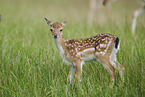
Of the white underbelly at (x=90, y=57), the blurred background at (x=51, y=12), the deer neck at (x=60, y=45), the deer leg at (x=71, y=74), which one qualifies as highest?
the blurred background at (x=51, y=12)

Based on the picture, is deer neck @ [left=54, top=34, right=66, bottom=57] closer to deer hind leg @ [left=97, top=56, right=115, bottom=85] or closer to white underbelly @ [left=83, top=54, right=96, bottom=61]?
white underbelly @ [left=83, top=54, right=96, bottom=61]

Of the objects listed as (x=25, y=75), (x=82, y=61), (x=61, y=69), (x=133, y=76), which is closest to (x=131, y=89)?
(x=133, y=76)

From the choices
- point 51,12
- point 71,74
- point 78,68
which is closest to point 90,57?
point 78,68

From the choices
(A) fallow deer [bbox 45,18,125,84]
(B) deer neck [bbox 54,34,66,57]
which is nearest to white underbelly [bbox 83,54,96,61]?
(A) fallow deer [bbox 45,18,125,84]

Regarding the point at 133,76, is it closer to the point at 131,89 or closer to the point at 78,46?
the point at 131,89

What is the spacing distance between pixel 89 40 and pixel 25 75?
105 cm

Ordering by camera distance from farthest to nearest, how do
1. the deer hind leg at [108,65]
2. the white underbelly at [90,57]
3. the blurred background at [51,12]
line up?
the blurred background at [51,12]
the white underbelly at [90,57]
the deer hind leg at [108,65]

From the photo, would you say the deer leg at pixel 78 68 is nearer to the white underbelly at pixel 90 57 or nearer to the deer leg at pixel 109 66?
the white underbelly at pixel 90 57

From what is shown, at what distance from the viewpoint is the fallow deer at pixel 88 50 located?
305 cm

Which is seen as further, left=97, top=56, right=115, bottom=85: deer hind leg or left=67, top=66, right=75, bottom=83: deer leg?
left=67, top=66, right=75, bottom=83: deer leg

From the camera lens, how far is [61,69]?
11.3 ft

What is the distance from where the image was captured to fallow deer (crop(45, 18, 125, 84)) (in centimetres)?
305

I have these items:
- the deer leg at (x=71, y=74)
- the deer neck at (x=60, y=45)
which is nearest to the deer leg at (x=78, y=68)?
the deer leg at (x=71, y=74)

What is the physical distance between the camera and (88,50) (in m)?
3.16
